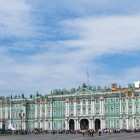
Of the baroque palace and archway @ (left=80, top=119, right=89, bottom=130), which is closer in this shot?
the baroque palace

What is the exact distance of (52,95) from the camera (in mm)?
133750

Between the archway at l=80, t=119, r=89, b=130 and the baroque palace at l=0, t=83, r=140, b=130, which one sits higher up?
the baroque palace at l=0, t=83, r=140, b=130

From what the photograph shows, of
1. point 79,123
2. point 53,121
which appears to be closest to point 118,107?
point 79,123

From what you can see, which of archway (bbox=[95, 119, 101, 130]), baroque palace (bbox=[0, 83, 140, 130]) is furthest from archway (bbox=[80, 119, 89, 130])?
archway (bbox=[95, 119, 101, 130])

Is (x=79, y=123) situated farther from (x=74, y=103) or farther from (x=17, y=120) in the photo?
(x=17, y=120)

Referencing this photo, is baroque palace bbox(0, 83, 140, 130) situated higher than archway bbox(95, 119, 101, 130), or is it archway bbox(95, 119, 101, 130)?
baroque palace bbox(0, 83, 140, 130)

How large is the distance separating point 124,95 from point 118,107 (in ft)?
12.9

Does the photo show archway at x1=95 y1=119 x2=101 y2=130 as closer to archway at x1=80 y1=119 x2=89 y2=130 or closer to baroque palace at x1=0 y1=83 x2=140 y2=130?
baroque palace at x1=0 y1=83 x2=140 y2=130

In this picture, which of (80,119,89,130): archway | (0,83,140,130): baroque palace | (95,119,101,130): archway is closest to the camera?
(0,83,140,130): baroque palace

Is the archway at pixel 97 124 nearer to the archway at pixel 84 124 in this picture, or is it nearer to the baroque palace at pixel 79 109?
the baroque palace at pixel 79 109

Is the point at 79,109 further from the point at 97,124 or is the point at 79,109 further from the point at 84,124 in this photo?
the point at 97,124

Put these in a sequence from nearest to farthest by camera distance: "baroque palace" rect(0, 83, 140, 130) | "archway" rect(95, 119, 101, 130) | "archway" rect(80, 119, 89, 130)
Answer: "baroque palace" rect(0, 83, 140, 130)
"archway" rect(95, 119, 101, 130)
"archway" rect(80, 119, 89, 130)

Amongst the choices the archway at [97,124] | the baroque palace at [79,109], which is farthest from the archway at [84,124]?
the archway at [97,124]

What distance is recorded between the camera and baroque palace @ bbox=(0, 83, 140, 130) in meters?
120
